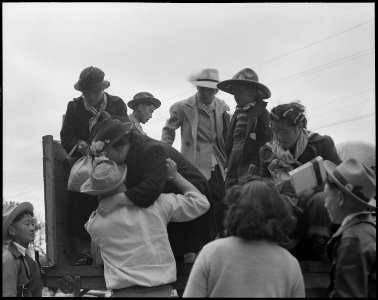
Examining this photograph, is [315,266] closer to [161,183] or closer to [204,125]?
[161,183]

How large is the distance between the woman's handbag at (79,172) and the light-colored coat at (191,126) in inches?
49.9

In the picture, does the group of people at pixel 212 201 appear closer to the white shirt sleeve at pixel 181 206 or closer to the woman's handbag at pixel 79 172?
the white shirt sleeve at pixel 181 206

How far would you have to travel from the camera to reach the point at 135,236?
472 cm

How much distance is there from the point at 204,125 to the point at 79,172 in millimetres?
1572

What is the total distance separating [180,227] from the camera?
5125mm

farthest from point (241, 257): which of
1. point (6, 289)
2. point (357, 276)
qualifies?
Result: point (6, 289)

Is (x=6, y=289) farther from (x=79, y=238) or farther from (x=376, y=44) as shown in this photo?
(x=376, y=44)

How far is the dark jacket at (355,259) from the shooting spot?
10.6 feet

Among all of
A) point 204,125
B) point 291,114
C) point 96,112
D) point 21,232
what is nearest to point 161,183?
point 291,114

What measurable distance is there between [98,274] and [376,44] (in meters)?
2.76

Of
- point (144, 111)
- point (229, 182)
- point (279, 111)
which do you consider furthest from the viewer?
point (144, 111)

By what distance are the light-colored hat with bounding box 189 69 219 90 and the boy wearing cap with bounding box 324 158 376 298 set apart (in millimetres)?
2724

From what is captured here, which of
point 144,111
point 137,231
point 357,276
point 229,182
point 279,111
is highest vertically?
point 144,111

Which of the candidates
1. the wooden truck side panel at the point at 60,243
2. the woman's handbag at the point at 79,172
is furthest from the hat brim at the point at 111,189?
the wooden truck side panel at the point at 60,243
